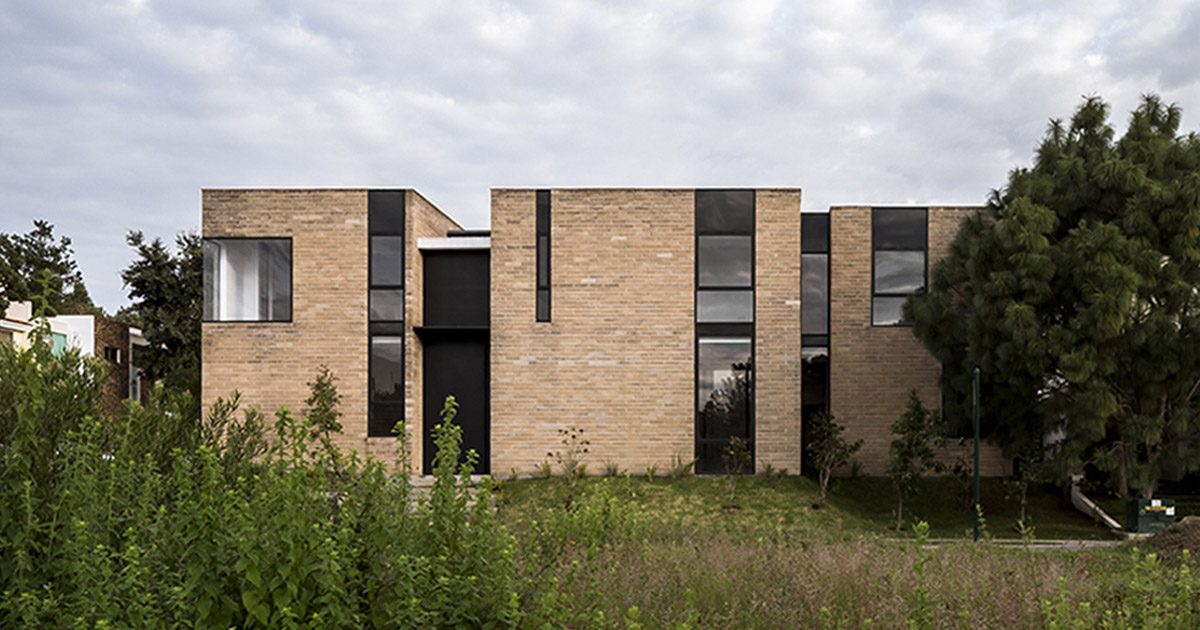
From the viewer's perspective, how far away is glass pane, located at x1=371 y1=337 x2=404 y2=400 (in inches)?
706

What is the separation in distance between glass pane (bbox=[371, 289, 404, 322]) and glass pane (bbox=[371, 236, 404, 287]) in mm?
222

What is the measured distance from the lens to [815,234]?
19.4 metres

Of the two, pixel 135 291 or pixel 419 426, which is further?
pixel 135 291

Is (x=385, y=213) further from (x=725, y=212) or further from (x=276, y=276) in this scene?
(x=725, y=212)

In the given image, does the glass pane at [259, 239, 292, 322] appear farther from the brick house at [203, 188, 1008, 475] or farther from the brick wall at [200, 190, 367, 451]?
the brick wall at [200, 190, 367, 451]

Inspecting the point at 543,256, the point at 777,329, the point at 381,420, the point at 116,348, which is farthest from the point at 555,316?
the point at 116,348

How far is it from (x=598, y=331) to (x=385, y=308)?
16.5 feet

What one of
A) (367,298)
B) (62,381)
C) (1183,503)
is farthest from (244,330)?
(1183,503)

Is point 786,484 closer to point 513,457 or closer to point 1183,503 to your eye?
point 513,457

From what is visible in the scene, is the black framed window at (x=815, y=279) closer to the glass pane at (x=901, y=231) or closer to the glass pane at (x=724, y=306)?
the glass pane at (x=901, y=231)

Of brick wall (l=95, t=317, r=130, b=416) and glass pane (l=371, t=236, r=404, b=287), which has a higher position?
glass pane (l=371, t=236, r=404, b=287)

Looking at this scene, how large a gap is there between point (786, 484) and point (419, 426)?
28.4 feet

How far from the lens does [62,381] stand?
5.14m

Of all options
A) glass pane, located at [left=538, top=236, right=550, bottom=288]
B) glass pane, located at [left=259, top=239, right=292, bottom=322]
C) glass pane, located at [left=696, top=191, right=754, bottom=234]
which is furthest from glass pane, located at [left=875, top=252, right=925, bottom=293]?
glass pane, located at [left=259, top=239, right=292, bottom=322]
